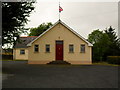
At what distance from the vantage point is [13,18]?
45.0 feet

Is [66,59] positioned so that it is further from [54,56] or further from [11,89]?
[11,89]

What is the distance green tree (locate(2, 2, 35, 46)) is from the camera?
42.6 ft

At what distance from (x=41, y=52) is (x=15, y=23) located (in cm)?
1071

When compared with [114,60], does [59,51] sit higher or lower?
higher

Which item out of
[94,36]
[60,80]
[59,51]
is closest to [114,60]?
[59,51]

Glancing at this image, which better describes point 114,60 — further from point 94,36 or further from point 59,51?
point 94,36

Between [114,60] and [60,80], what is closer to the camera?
[60,80]

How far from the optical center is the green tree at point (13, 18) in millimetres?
12977

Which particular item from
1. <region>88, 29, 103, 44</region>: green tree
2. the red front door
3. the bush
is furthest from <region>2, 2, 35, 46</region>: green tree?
<region>88, 29, 103, 44</region>: green tree

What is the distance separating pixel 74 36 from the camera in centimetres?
2406

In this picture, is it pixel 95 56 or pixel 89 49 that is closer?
pixel 89 49

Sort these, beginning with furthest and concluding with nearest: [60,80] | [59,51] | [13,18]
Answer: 1. [59,51]
2. [13,18]
3. [60,80]

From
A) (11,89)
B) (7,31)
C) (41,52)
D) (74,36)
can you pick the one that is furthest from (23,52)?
(11,89)

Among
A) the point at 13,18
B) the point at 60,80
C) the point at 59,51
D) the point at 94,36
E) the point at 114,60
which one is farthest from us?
the point at 94,36
